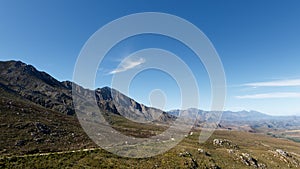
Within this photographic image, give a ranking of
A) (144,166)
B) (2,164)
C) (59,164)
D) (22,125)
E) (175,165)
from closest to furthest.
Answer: (2,164) → (59,164) → (144,166) → (175,165) → (22,125)

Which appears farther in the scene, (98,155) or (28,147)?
(28,147)

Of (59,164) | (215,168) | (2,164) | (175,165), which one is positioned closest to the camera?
(2,164)

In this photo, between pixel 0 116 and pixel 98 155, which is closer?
pixel 98 155

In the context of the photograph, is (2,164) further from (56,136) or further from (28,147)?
(56,136)

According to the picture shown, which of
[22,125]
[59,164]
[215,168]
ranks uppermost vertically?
[22,125]

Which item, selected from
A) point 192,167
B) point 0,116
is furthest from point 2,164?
point 0,116

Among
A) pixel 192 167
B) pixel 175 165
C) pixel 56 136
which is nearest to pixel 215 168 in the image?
pixel 192 167

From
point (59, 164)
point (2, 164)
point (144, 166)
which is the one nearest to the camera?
point (2, 164)

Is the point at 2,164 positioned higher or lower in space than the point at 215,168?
higher

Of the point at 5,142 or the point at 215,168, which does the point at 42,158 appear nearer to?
the point at 5,142
